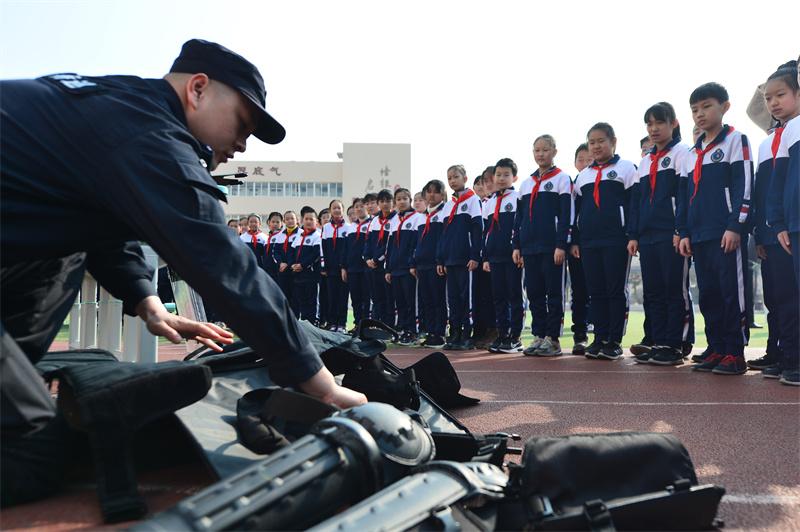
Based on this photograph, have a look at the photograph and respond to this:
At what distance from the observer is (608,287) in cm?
556

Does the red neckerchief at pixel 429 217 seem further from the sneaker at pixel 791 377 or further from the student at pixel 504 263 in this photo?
the sneaker at pixel 791 377

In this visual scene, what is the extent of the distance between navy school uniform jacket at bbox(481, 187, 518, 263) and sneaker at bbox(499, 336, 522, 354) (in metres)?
0.90

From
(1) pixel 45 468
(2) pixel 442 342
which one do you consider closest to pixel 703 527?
(1) pixel 45 468

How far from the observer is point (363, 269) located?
32.8 feet

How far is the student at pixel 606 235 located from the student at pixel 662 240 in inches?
8.3

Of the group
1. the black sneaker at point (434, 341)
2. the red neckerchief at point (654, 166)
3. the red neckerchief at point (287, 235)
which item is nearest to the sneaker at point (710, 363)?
the red neckerchief at point (654, 166)

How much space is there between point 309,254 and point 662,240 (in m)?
7.47

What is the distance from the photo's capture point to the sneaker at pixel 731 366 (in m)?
4.46

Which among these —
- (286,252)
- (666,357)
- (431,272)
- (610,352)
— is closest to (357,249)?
(431,272)

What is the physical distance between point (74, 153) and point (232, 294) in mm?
570

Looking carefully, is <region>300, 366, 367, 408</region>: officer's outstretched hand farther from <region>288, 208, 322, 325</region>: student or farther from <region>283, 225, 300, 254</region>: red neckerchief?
<region>283, 225, 300, 254</region>: red neckerchief

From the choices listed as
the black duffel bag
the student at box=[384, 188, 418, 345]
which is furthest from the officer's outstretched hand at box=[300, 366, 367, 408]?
the student at box=[384, 188, 418, 345]

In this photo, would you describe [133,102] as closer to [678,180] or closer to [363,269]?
[678,180]

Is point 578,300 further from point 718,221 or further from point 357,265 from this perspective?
point 357,265
